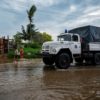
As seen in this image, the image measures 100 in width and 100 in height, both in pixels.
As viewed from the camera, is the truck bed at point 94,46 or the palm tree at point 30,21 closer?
the truck bed at point 94,46

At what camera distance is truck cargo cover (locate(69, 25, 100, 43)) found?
22797 mm

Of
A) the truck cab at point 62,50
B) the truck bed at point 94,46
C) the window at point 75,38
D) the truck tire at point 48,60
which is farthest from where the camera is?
the truck bed at point 94,46

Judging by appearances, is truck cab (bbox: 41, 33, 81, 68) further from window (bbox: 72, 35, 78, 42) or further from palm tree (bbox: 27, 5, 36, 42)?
palm tree (bbox: 27, 5, 36, 42)

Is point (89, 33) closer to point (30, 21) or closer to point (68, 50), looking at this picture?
point (68, 50)

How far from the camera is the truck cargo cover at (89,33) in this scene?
22.8m

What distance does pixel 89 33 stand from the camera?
908 inches

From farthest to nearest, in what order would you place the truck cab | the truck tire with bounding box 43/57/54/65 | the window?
1. the window
2. the truck tire with bounding box 43/57/54/65
3. the truck cab

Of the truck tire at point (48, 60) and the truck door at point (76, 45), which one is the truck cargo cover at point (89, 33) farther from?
the truck tire at point (48, 60)

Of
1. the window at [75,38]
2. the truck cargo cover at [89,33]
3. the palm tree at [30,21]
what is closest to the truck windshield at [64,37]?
the window at [75,38]

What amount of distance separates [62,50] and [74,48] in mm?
1269

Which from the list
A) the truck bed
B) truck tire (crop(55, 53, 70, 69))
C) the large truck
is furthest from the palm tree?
truck tire (crop(55, 53, 70, 69))

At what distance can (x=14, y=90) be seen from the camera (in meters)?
10.4

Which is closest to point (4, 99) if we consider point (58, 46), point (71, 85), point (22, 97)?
point (22, 97)

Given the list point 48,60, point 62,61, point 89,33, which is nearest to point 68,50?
point 62,61
